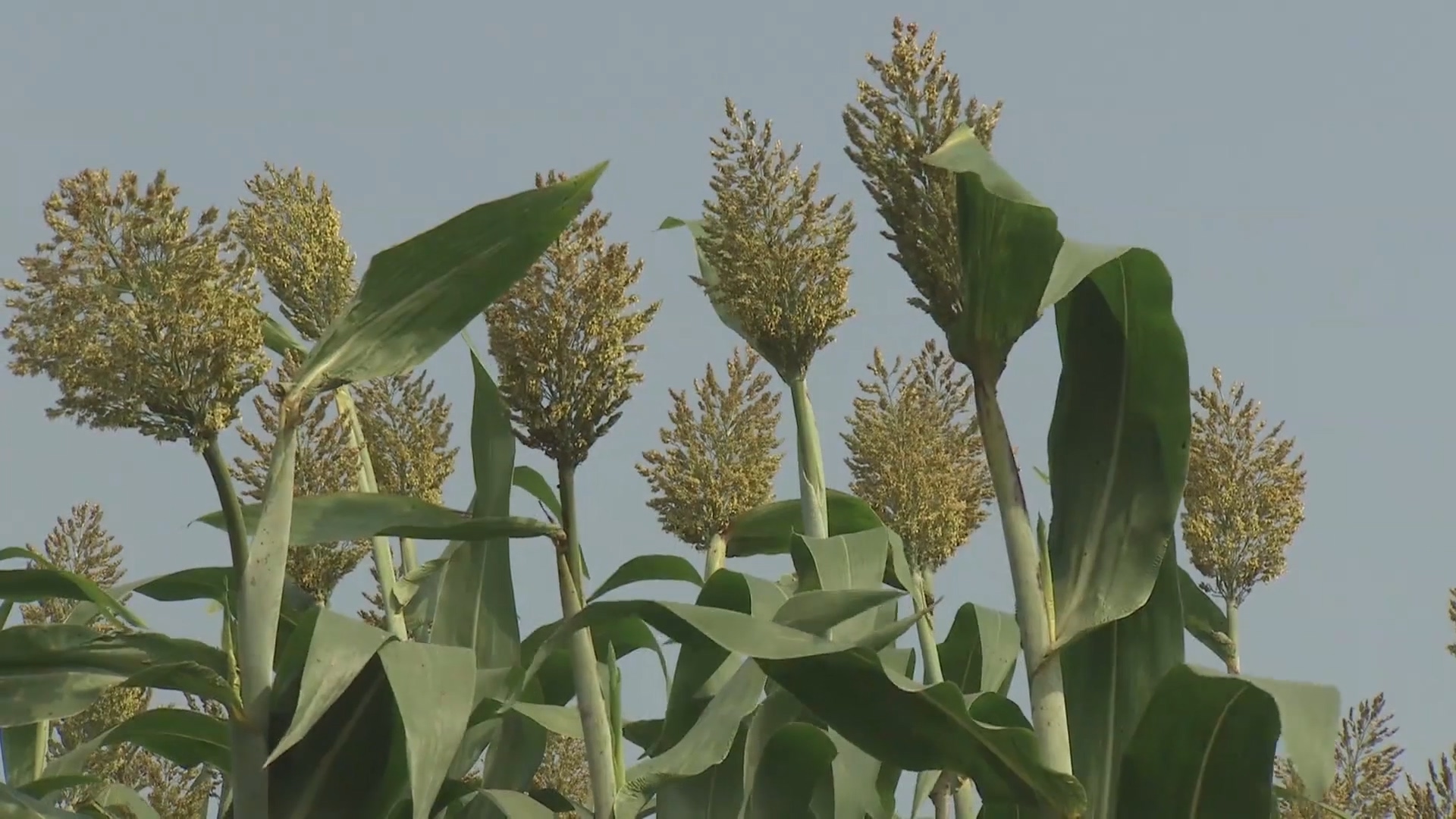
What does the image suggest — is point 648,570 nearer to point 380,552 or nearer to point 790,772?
point 790,772

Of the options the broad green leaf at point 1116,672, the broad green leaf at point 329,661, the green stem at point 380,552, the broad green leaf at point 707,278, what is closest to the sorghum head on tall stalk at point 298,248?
the green stem at point 380,552

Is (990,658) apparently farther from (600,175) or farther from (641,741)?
(600,175)

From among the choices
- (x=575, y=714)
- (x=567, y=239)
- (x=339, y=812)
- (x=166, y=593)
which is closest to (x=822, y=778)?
(x=575, y=714)

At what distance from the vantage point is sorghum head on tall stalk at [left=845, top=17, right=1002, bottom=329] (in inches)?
90.4

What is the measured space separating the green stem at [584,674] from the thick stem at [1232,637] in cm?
144

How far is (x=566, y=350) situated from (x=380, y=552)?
96cm

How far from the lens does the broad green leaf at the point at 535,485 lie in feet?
9.77

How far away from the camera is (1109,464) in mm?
2277

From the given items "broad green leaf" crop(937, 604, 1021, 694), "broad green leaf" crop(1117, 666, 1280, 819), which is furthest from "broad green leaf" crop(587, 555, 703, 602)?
"broad green leaf" crop(1117, 666, 1280, 819)

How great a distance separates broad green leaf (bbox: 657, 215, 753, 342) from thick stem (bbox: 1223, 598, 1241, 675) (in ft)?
3.92

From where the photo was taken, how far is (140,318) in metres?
2.34

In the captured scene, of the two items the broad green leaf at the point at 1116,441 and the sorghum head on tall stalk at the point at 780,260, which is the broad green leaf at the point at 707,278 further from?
the broad green leaf at the point at 1116,441

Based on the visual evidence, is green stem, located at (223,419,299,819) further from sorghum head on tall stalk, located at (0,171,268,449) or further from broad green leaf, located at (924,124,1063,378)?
broad green leaf, located at (924,124,1063,378)

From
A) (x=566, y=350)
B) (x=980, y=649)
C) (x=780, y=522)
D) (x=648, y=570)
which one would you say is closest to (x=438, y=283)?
(x=566, y=350)
